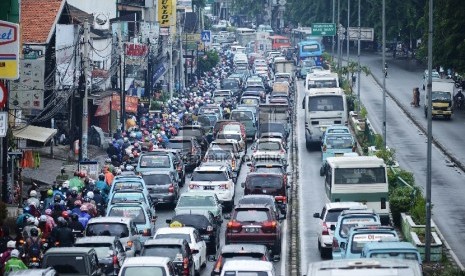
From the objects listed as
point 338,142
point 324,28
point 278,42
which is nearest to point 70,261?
point 338,142

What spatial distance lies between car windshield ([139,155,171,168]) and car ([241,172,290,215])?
5.68 m

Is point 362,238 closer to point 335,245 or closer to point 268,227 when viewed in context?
point 335,245

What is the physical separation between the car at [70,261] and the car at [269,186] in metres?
17.5

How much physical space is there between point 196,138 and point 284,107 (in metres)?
11.8

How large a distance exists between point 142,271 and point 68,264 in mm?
1921

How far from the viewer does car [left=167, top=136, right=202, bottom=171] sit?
2303 inches

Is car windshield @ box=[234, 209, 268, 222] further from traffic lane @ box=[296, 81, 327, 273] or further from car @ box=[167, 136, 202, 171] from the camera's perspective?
car @ box=[167, 136, 202, 171]

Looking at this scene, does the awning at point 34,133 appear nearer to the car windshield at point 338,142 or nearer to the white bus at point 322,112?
the car windshield at point 338,142

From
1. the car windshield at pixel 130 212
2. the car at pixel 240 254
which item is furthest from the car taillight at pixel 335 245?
Result: the car windshield at pixel 130 212

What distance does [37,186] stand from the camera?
48594 mm

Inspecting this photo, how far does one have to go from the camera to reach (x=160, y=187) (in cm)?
4747

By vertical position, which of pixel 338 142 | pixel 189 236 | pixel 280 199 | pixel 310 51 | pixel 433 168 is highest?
pixel 310 51

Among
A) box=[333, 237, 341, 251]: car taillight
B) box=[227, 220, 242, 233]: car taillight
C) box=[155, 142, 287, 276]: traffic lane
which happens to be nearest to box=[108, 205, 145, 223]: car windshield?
box=[155, 142, 287, 276]: traffic lane

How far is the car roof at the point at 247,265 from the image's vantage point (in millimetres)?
27750
